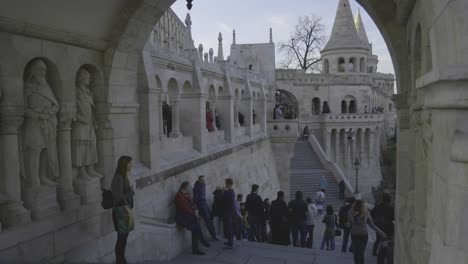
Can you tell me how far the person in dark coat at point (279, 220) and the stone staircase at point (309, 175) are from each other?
11064 mm

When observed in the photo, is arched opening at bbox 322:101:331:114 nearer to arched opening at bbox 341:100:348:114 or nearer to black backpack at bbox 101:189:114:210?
arched opening at bbox 341:100:348:114

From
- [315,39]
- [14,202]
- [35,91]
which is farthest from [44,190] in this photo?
[315,39]

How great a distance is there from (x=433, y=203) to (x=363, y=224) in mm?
3829

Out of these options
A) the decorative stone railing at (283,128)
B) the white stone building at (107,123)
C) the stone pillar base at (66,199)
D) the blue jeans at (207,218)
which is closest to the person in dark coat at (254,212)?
the blue jeans at (207,218)

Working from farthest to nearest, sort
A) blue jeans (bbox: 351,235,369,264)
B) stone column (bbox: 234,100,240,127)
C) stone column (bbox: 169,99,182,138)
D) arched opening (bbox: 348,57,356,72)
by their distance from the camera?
arched opening (bbox: 348,57,356,72) < stone column (bbox: 234,100,240,127) < stone column (bbox: 169,99,182,138) < blue jeans (bbox: 351,235,369,264)

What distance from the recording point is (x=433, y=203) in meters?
2.24

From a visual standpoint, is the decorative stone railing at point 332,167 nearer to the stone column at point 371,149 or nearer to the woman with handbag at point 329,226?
the stone column at point 371,149

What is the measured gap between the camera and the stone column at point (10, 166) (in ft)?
12.8

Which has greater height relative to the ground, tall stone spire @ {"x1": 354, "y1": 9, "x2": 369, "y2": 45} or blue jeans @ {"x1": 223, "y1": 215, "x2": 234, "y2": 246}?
tall stone spire @ {"x1": 354, "y1": 9, "x2": 369, "y2": 45}

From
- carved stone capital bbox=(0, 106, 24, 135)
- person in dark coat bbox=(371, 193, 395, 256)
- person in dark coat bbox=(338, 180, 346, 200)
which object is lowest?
person in dark coat bbox=(338, 180, 346, 200)

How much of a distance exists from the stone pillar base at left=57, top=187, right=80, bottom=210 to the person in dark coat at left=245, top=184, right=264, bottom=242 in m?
4.09

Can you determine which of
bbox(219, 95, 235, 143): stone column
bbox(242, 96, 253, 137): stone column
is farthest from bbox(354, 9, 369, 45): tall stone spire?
bbox(219, 95, 235, 143): stone column

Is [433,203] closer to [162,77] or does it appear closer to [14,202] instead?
[14,202]

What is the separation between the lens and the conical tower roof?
31.6 meters
